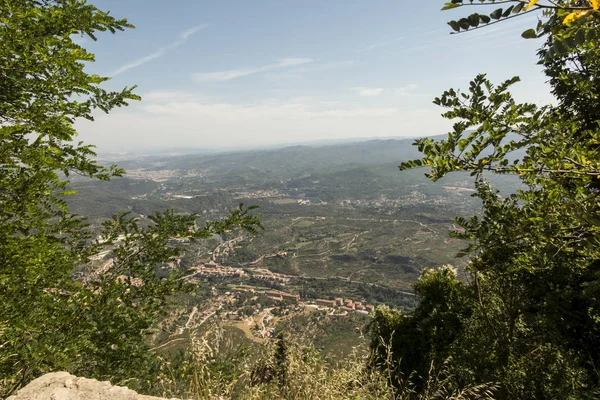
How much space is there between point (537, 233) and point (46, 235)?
529cm

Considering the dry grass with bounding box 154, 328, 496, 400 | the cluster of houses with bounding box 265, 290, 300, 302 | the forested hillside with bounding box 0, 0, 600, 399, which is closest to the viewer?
the forested hillside with bounding box 0, 0, 600, 399

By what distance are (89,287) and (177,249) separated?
1.17 metres

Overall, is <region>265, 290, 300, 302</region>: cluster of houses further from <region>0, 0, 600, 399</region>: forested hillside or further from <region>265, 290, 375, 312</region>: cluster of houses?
<region>0, 0, 600, 399</region>: forested hillside

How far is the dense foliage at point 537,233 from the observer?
7.59ft

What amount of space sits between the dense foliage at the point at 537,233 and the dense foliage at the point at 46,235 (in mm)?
3088

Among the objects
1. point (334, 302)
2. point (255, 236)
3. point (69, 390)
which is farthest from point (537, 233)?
point (334, 302)

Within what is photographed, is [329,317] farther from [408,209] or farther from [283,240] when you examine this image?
[408,209]

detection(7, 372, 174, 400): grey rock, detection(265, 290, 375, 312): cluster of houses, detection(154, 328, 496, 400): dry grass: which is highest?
detection(7, 372, 174, 400): grey rock

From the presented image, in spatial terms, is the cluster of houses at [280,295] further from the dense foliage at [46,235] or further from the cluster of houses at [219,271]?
the dense foliage at [46,235]

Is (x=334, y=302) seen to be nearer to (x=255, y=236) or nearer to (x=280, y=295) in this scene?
(x=280, y=295)

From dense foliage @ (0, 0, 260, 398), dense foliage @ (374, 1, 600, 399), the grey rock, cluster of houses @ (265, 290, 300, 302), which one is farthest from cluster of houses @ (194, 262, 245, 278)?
the grey rock

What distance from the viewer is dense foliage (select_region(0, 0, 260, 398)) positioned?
268 cm

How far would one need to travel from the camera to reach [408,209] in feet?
456

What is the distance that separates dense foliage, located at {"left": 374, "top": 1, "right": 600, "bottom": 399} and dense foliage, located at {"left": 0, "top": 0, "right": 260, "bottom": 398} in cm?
309
